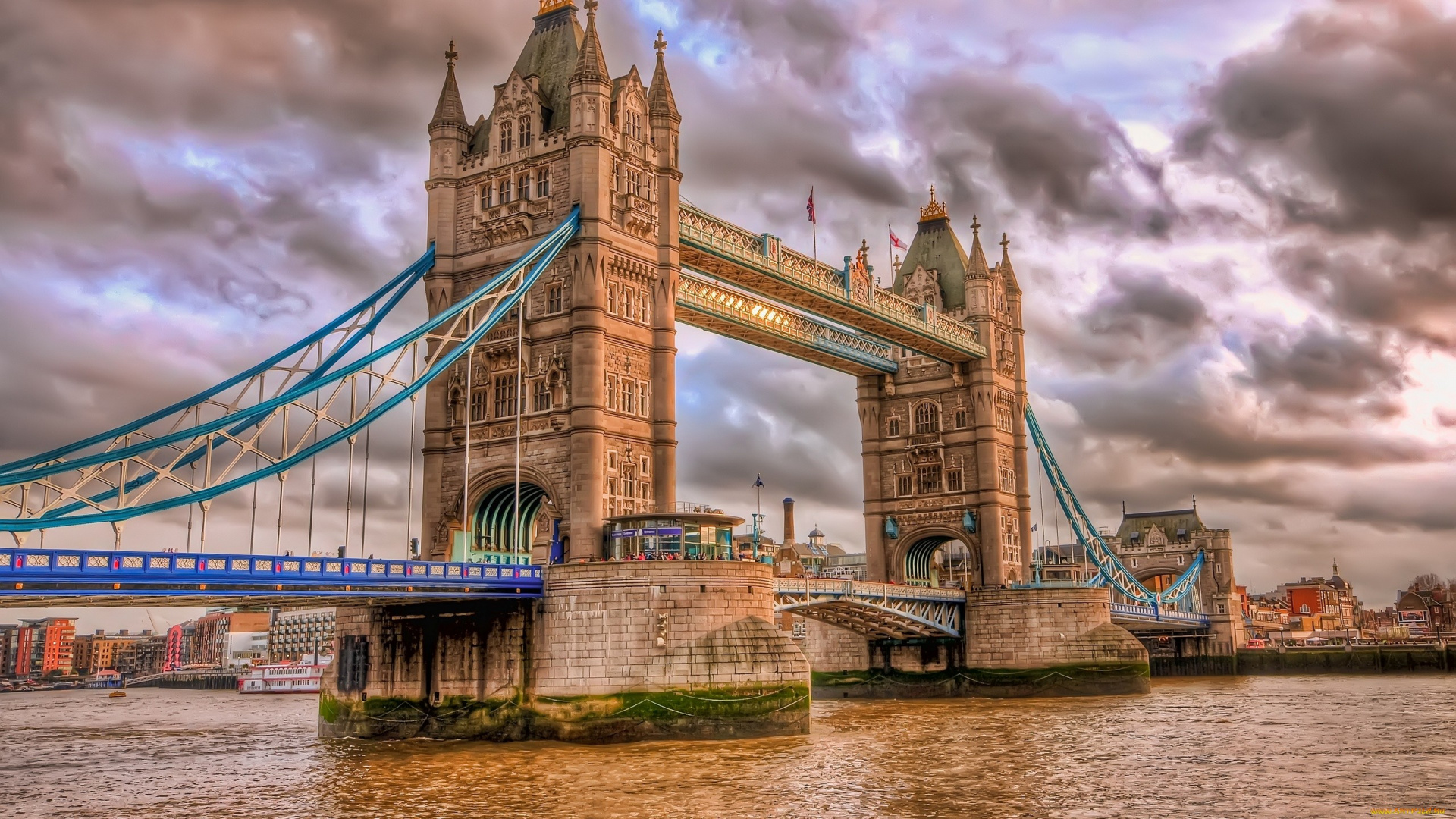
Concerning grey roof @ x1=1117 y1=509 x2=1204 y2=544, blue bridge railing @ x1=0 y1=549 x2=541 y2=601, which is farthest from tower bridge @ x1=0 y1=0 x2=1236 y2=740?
grey roof @ x1=1117 y1=509 x2=1204 y2=544

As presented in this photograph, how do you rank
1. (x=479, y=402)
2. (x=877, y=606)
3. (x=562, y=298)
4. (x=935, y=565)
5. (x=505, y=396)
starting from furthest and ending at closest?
(x=935, y=565) < (x=877, y=606) < (x=479, y=402) < (x=505, y=396) < (x=562, y=298)

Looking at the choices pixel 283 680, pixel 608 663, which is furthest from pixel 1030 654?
pixel 283 680

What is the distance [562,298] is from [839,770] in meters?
23.4

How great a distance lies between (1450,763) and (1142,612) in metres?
57.7

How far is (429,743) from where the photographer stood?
143ft

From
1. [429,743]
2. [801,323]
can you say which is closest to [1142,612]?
[801,323]

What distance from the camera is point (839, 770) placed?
35.3 m

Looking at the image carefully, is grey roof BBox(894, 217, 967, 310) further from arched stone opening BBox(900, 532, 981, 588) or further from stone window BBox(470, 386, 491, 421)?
stone window BBox(470, 386, 491, 421)

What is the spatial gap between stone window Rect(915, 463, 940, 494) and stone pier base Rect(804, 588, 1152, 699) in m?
9.08

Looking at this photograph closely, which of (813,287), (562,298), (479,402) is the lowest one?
(479,402)

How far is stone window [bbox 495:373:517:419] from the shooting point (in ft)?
170

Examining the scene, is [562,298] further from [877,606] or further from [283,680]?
[283,680]

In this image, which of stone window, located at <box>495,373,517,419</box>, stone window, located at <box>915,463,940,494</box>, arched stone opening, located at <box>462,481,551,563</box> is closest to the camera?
arched stone opening, located at <box>462,481,551,563</box>

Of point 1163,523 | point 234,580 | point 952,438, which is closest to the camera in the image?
point 234,580
